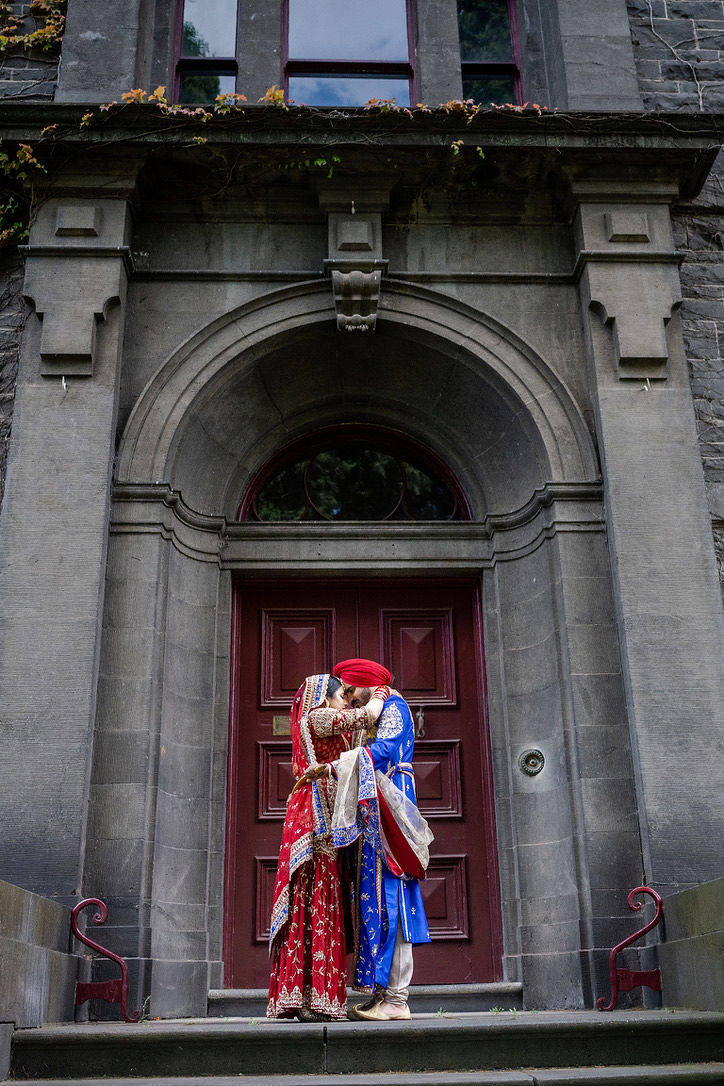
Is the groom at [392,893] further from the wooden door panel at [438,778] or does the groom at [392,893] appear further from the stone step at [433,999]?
the wooden door panel at [438,778]

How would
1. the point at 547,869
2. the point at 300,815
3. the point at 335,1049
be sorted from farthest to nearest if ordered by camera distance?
1. the point at 547,869
2. the point at 300,815
3. the point at 335,1049

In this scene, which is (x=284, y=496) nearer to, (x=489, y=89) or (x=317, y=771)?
(x=317, y=771)

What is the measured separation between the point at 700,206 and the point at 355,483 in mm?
3504

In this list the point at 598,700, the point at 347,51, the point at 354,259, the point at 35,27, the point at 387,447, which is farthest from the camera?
the point at 347,51

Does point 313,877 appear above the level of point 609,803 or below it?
below

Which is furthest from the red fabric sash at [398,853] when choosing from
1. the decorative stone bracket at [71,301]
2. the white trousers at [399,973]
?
the decorative stone bracket at [71,301]

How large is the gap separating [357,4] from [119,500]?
5.17 m

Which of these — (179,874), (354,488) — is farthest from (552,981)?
(354,488)

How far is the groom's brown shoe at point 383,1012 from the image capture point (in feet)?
17.7

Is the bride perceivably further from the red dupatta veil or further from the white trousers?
the white trousers

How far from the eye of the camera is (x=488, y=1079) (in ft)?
13.8

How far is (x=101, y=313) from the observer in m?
7.48

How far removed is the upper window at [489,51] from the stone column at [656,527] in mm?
1757

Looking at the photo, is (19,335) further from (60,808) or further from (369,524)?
(60,808)
